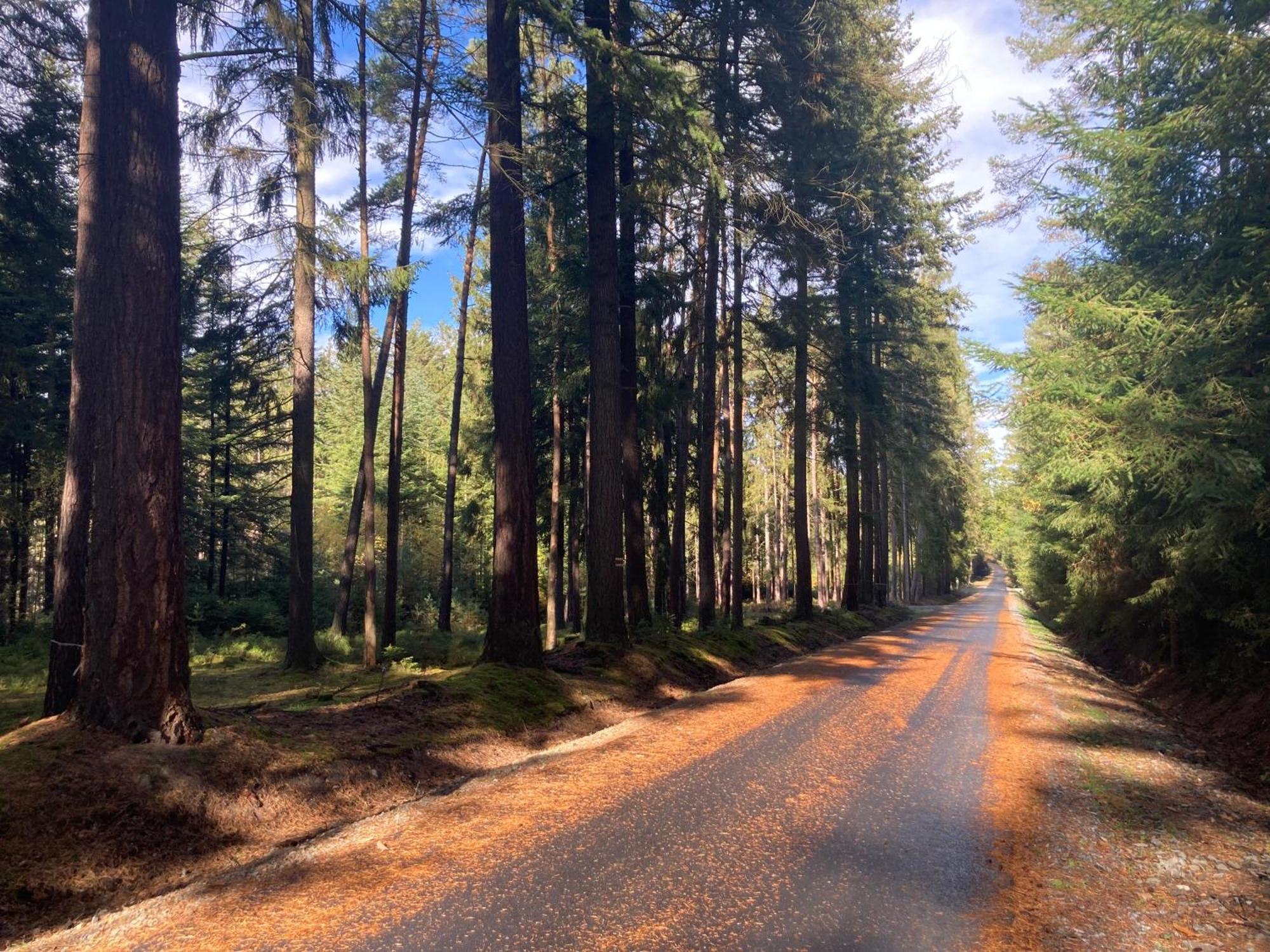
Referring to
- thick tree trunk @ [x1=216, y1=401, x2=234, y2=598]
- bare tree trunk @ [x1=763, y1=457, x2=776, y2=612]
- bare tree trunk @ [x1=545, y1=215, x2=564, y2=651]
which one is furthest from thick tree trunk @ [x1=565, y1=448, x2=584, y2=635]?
bare tree trunk @ [x1=763, y1=457, x2=776, y2=612]

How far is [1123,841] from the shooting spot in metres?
4.85

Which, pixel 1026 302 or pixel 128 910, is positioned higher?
pixel 1026 302

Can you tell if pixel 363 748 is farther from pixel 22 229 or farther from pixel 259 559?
pixel 259 559

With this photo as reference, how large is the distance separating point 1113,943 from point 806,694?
689cm

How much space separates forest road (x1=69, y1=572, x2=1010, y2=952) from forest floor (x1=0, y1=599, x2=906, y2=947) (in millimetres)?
385

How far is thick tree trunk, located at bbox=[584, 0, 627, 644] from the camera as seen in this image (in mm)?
11008

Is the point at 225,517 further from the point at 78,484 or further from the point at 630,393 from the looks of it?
the point at 78,484

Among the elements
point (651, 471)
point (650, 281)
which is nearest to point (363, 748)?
point (650, 281)

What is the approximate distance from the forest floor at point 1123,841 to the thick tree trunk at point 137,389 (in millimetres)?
5578

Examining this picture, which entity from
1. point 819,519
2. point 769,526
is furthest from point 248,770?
point 769,526

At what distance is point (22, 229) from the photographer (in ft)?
48.2

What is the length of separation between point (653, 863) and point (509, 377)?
22.0 ft

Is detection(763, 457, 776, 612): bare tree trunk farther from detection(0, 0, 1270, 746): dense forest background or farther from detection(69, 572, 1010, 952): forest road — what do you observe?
detection(69, 572, 1010, 952): forest road

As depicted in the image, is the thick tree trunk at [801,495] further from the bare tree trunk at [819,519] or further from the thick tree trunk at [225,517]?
the thick tree trunk at [225,517]
